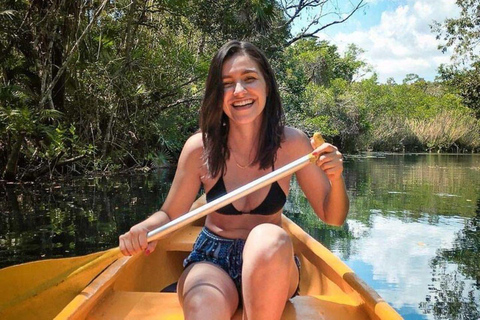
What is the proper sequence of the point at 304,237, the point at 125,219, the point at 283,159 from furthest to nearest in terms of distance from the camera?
the point at 125,219 → the point at 304,237 → the point at 283,159

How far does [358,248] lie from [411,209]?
2.25 m

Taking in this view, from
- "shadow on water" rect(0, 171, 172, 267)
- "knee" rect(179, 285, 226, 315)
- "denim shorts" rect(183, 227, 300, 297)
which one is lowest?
"shadow on water" rect(0, 171, 172, 267)

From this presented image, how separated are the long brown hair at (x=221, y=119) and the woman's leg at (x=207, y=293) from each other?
1.22 ft

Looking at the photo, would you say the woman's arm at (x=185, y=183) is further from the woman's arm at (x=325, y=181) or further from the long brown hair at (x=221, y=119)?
the woman's arm at (x=325, y=181)

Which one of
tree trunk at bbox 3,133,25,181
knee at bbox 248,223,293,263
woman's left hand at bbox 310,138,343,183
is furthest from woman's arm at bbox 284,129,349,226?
tree trunk at bbox 3,133,25,181

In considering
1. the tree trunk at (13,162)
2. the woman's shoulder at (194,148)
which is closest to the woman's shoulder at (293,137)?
the woman's shoulder at (194,148)

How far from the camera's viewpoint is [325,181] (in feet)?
5.26

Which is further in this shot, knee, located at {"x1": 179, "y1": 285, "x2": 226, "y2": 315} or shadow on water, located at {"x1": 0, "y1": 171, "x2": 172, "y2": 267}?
shadow on water, located at {"x1": 0, "y1": 171, "x2": 172, "y2": 267}

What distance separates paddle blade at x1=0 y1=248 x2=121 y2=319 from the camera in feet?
6.46

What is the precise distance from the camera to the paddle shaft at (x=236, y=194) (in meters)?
1.44

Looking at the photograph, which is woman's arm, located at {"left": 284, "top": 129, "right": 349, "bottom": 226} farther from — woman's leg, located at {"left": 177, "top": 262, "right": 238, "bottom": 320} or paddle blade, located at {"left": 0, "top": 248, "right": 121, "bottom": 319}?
paddle blade, located at {"left": 0, "top": 248, "right": 121, "bottom": 319}

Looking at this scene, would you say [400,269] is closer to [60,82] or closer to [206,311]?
[206,311]

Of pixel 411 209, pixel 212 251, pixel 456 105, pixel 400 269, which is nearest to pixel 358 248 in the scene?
pixel 400 269

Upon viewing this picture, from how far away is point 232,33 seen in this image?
1003 cm
